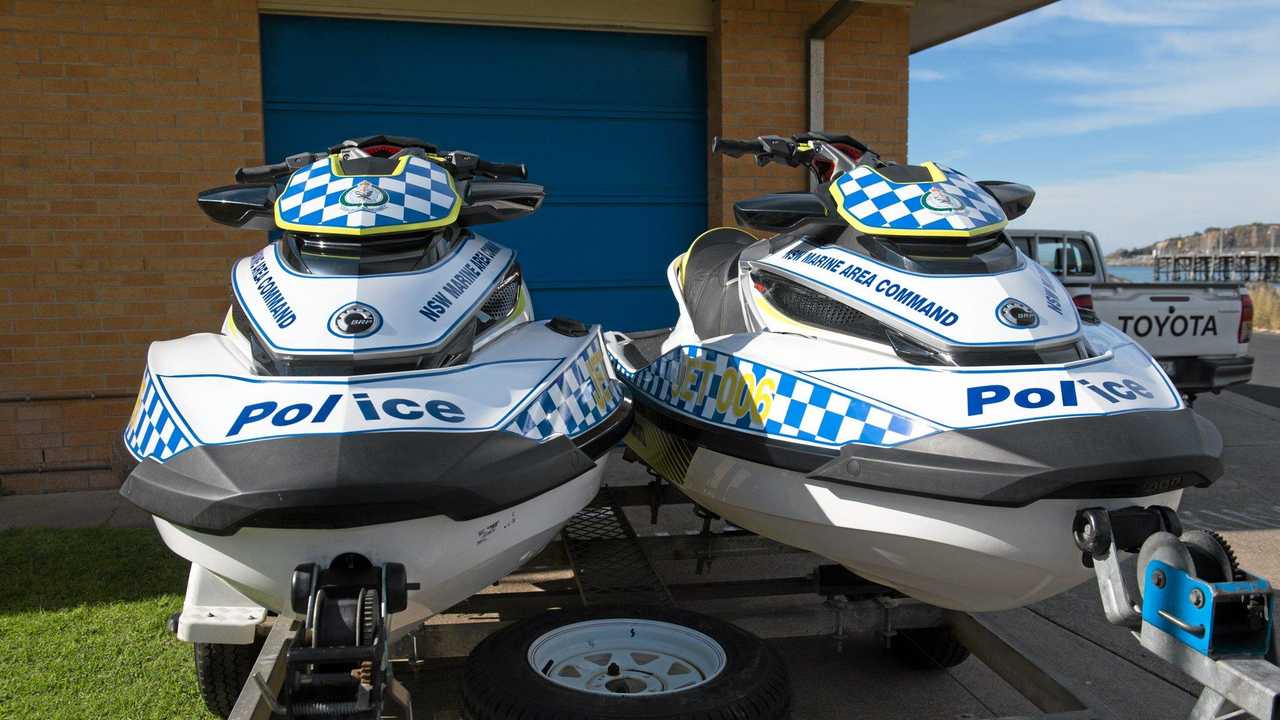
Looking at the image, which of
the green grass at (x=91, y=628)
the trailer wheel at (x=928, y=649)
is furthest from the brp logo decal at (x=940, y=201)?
the green grass at (x=91, y=628)

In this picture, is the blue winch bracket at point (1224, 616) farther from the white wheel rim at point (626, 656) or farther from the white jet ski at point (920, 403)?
the white wheel rim at point (626, 656)

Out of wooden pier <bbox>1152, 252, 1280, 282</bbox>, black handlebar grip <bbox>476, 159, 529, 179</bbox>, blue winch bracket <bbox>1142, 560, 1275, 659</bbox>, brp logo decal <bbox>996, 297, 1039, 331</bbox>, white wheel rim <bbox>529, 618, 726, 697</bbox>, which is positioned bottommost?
white wheel rim <bbox>529, 618, 726, 697</bbox>

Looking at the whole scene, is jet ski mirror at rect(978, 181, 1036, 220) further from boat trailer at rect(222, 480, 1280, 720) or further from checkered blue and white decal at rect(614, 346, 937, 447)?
boat trailer at rect(222, 480, 1280, 720)

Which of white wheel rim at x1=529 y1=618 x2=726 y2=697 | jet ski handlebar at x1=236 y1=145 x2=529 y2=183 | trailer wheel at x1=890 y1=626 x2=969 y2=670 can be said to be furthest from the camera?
trailer wheel at x1=890 y1=626 x2=969 y2=670

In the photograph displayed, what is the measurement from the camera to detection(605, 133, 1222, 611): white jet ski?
2.17m

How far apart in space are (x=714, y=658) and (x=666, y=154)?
4810mm

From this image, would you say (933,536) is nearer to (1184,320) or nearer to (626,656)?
(626,656)

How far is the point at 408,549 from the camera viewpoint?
2014 mm

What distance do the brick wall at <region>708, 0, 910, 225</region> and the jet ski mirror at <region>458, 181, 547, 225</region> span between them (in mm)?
3689

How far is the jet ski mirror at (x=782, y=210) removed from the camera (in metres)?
2.91

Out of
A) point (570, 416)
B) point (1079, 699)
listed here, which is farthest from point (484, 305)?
point (1079, 699)

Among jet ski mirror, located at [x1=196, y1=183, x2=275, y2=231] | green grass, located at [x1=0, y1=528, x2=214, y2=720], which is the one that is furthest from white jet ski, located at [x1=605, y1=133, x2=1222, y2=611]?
green grass, located at [x1=0, y1=528, x2=214, y2=720]

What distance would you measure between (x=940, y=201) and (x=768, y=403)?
2.39ft

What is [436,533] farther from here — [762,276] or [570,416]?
[762,276]
